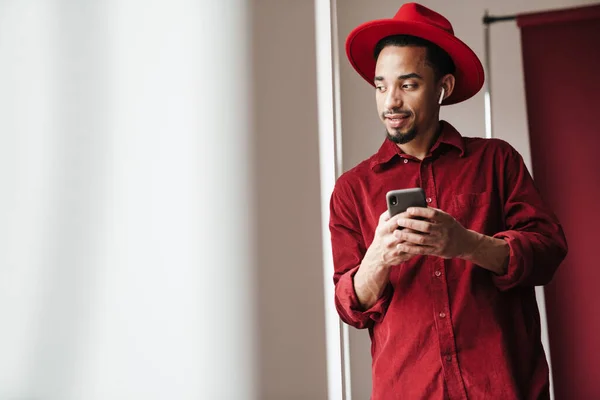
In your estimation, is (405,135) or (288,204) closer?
(405,135)

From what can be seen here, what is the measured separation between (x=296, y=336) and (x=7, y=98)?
104cm

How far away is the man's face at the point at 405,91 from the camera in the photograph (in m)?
1.20

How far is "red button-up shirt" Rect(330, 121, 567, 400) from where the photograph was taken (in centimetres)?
108

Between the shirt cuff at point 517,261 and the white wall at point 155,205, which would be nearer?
the white wall at point 155,205

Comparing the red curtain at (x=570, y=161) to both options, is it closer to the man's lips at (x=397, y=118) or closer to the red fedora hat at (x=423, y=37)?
the red fedora hat at (x=423, y=37)

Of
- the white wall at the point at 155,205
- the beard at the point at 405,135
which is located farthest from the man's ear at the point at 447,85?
the white wall at the point at 155,205

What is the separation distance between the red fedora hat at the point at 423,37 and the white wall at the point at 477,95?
86cm

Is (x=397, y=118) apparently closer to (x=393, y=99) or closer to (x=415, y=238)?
(x=393, y=99)

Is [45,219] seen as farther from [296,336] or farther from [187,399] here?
[296,336]

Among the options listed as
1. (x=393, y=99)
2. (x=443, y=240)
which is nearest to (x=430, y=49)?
(x=393, y=99)

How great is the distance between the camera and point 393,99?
1195 millimetres

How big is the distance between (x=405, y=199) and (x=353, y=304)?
255 mm

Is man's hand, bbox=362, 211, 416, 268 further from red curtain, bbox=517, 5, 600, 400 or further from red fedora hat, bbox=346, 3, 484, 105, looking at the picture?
red curtain, bbox=517, 5, 600, 400

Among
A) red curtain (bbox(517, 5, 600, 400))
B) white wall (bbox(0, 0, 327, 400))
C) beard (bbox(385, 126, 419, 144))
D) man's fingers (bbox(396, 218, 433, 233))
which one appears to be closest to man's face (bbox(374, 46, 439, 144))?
beard (bbox(385, 126, 419, 144))
